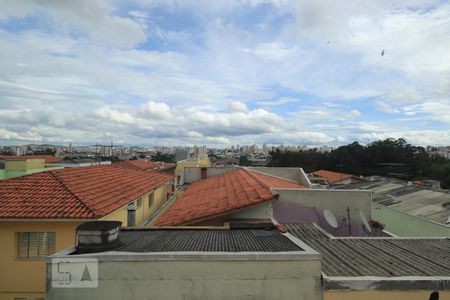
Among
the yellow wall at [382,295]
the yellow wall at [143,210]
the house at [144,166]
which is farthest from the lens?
the house at [144,166]

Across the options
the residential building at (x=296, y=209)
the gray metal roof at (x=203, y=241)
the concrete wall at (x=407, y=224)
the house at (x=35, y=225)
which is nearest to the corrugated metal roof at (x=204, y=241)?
the gray metal roof at (x=203, y=241)

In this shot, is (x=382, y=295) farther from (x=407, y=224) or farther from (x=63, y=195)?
(x=407, y=224)

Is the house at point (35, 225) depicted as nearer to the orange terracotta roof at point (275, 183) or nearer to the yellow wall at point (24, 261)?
the yellow wall at point (24, 261)

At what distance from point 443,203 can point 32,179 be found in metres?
21.9

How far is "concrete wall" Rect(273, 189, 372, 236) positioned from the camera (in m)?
11.7

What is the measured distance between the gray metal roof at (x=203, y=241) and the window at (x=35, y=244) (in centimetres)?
434

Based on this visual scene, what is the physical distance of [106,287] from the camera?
5906 mm

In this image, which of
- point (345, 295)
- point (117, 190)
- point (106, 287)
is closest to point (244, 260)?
point (345, 295)

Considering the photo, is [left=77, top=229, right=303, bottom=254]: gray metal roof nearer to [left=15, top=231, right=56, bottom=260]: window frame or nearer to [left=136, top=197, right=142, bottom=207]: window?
[left=15, top=231, right=56, bottom=260]: window frame

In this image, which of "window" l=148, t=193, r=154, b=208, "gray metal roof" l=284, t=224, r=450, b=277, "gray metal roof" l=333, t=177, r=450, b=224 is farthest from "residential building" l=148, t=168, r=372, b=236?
"window" l=148, t=193, r=154, b=208

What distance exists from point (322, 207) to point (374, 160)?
92164 mm

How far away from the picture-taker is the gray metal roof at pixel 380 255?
21.6ft

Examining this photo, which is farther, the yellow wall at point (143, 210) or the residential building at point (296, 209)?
the yellow wall at point (143, 210)

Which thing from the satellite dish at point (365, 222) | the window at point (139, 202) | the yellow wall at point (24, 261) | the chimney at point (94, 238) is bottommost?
the yellow wall at point (24, 261)
